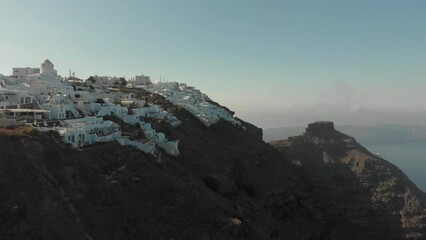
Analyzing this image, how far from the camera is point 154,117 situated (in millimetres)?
72500

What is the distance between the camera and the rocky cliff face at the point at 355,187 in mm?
110562

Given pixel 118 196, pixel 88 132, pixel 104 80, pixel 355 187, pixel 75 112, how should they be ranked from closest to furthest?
pixel 118 196
pixel 88 132
pixel 75 112
pixel 104 80
pixel 355 187

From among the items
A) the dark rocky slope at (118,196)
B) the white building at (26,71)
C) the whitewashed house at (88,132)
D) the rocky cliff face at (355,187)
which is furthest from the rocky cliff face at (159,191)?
the white building at (26,71)

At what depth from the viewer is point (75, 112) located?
204 feet

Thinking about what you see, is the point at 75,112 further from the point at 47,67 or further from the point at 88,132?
the point at 47,67

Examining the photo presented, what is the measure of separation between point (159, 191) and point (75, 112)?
2379cm

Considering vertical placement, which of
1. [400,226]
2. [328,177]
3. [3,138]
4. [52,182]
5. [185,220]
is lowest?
[400,226]

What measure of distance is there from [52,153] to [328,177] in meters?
101

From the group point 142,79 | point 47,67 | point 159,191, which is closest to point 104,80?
point 142,79

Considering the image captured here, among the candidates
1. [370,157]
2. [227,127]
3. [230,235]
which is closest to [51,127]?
[230,235]

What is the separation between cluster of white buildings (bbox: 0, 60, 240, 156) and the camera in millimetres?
49625

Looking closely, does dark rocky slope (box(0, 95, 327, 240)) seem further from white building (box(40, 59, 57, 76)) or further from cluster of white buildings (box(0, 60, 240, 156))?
white building (box(40, 59, 57, 76))

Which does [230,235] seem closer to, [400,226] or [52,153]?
[52,153]

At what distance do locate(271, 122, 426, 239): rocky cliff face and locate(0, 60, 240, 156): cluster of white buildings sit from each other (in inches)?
1806
